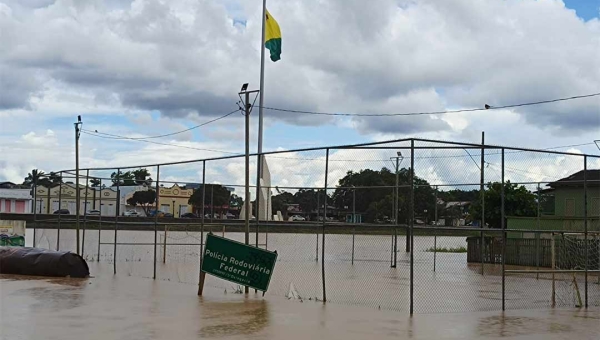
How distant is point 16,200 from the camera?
55.6m

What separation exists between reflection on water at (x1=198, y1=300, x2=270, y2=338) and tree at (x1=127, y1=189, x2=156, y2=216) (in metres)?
10.4

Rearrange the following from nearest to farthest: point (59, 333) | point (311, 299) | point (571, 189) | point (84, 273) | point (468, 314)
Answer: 1. point (59, 333)
2. point (468, 314)
3. point (311, 299)
4. point (84, 273)
5. point (571, 189)

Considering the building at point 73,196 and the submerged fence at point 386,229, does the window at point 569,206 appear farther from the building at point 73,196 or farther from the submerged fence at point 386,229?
the building at point 73,196

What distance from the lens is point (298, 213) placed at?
23.0 metres

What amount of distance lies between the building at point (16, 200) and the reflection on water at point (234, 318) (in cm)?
4490

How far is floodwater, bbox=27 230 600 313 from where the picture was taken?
14617 millimetres

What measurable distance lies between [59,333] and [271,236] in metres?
21.5

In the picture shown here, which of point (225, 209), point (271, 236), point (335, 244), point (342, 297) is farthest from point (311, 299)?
point (335, 244)

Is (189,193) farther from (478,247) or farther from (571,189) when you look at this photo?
(571,189)

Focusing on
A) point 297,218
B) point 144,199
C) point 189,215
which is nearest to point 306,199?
point 297,218

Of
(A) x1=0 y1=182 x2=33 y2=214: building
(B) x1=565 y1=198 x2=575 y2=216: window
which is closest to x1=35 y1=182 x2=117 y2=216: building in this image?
(B) x1=565 y1=198 x2=575 y2=216: window

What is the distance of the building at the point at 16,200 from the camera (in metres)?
54.8

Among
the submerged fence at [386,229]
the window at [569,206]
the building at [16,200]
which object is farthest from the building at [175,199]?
the building at [16,200]

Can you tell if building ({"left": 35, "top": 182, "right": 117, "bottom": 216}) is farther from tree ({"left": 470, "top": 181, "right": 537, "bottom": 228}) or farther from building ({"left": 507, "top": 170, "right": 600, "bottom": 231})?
building ({"left": 507, "top": 170, "right": 600, "bottom": 231})
